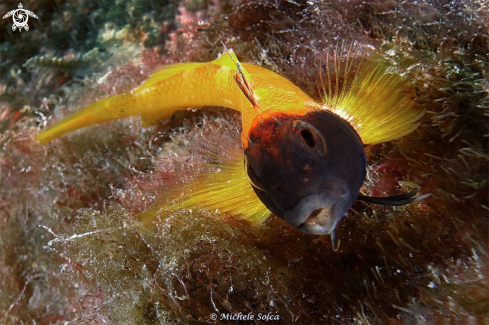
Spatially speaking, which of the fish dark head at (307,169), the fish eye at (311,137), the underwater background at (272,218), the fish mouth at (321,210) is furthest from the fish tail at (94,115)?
the fish mouth at (321,210)

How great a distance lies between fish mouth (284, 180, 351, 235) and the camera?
1.87m

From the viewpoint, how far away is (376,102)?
2.69 m

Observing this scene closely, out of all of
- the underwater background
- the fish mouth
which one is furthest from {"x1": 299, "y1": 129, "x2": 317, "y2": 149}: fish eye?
the underwater background

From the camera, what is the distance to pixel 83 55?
581cm

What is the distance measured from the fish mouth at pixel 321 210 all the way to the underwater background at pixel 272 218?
2.05ft

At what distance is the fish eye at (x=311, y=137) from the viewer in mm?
1998

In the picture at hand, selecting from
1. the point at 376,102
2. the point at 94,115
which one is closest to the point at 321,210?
the point at 376,102

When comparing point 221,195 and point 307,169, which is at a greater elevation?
point 307,169

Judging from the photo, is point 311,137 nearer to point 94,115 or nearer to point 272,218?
point 272,218

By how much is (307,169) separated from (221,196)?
3.31 feet

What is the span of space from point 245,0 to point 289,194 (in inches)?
131

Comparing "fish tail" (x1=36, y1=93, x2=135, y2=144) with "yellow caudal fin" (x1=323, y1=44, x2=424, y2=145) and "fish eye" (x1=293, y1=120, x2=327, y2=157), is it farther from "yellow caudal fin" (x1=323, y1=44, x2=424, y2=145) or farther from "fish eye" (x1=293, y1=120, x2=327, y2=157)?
"fish eye" (x1=293, y1=120, x2=327, y2=157)

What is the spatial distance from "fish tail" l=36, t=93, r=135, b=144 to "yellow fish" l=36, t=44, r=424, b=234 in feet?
0.06

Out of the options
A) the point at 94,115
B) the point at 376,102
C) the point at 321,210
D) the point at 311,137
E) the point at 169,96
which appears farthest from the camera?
the point at 94,115
